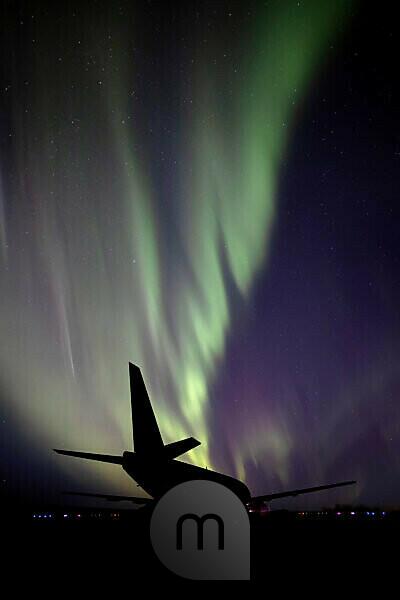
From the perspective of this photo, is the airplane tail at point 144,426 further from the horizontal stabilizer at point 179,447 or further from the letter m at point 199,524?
the letter m at point 199,524

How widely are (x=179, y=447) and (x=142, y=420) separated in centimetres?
394

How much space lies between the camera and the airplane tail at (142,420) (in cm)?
3931

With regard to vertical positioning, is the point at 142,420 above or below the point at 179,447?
above

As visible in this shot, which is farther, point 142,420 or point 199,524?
point 142,420

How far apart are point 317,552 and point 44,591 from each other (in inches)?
468

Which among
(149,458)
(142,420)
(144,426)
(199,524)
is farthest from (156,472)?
(199,524)

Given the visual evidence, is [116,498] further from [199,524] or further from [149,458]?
[199,524]

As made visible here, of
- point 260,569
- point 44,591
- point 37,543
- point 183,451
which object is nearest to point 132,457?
point 183,451

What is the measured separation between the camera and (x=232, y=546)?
9984 mm

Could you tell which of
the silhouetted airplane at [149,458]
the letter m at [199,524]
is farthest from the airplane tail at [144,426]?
the letter m at [199,524]

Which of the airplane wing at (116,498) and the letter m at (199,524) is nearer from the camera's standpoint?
the letter m at (199,524)

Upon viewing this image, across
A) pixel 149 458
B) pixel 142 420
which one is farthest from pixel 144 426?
pixel 149 458

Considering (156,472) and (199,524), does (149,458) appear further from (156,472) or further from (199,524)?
(199,524)

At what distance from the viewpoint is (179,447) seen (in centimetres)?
3781
